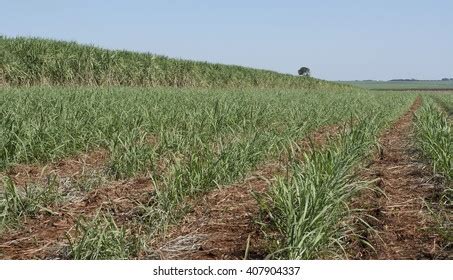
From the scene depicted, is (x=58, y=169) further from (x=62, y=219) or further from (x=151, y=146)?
(x=62, y=219)

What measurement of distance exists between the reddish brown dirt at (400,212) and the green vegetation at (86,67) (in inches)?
494

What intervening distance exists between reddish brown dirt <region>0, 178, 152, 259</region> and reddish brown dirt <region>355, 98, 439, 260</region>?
1.67 metres

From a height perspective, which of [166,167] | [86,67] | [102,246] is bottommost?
[102,246]

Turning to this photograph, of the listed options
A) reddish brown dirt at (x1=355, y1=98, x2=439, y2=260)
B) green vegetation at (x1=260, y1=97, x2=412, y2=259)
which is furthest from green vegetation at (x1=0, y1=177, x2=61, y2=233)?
reddish brown dirt at (x1=355, y1=98, x2=439, y2=260)

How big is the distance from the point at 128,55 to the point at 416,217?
17.1 metres

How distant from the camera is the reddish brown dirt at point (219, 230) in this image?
276 centimetres

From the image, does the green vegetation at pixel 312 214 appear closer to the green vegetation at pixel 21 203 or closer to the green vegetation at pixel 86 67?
the green vegetation at pixel 21 203

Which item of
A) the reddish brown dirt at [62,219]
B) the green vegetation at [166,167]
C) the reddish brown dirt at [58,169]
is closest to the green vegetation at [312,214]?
the green vegetation at [166,167]

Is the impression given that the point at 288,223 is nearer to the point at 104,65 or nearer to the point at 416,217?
the point at 416,217

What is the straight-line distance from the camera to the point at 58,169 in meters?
4.72

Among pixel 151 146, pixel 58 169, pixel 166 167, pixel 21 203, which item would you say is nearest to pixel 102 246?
pixel 21 203

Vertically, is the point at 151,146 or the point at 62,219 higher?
the point at 151,146

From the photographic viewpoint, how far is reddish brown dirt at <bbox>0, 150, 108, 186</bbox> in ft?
14.3

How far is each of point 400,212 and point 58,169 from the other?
3143 millimetres
